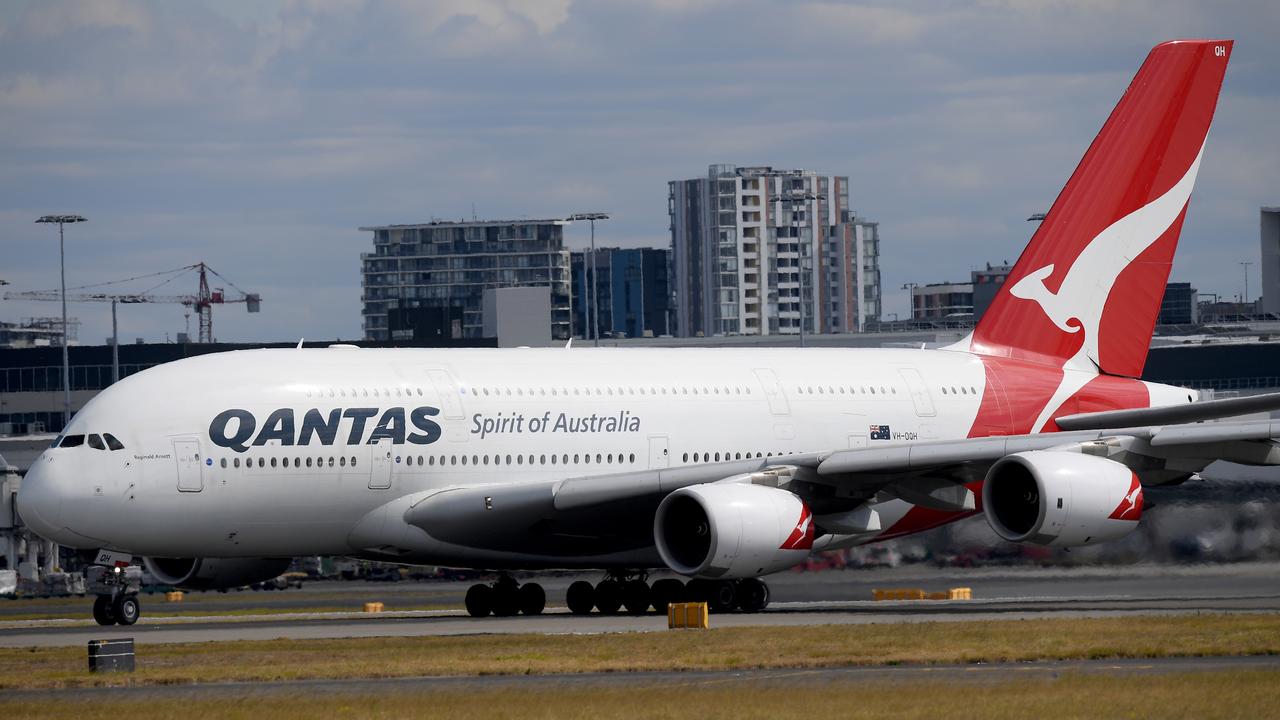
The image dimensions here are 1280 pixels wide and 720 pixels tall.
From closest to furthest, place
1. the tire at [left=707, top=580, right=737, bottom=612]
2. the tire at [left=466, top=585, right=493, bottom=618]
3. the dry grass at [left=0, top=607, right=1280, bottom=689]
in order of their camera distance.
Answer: the dry grass at [left=0, top=607, right=1280, bottom=689] → the tire at [left=707, top=580, right=737, bottom=612] → the tire at [left=466, top=585, right=493, bottom=618]

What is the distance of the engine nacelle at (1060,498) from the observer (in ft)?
108

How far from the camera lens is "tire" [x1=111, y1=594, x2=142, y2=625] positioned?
35.6 m

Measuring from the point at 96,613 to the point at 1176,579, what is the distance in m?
21.1

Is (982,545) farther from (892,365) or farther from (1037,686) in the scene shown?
(1037,686)

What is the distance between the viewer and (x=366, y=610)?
140ft

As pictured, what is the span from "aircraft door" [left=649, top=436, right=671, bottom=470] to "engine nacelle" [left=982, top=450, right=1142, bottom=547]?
6.97 meters

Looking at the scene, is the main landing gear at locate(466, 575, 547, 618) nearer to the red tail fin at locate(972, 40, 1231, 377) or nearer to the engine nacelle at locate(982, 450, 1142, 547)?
the engine nacelle at locate(982, 450, 1142, 547)

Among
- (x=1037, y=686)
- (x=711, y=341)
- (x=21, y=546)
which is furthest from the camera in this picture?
(x=711, y=341)

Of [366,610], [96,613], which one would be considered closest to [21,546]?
[366,610]

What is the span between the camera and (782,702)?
21.0 meters

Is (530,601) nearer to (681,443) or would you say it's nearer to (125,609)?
(681,443)

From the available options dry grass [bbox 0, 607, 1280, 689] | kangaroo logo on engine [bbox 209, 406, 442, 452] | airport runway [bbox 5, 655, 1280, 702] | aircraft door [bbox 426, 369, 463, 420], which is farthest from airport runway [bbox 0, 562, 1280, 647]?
airport runway [bbox 5, 655, 1280, 702]

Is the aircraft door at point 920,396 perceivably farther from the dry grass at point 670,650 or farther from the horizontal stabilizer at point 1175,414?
the dry grass at point 670,650

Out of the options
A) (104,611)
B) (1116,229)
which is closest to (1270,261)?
(1116,229)
